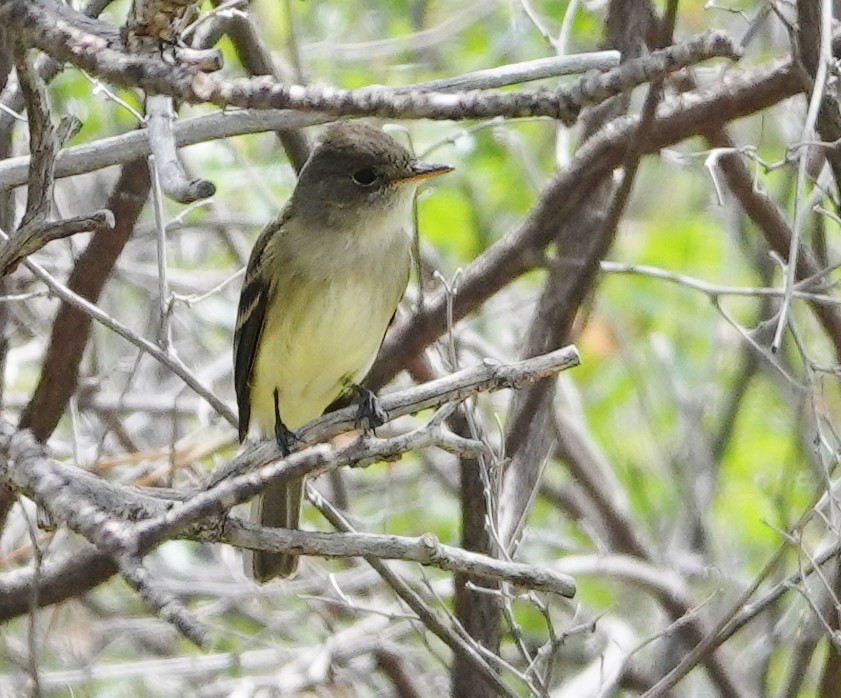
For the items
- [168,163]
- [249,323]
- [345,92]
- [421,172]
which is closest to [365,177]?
[421,172]

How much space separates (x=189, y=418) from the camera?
5547 millimetres

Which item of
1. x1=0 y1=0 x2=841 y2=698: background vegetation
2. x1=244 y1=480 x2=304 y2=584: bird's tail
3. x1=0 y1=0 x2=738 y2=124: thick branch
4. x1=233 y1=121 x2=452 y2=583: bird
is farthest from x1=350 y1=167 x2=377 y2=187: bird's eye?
x1=0 y1=0 x2=738 y2=124: thick branch

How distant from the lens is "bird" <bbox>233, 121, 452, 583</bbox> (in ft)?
12.6

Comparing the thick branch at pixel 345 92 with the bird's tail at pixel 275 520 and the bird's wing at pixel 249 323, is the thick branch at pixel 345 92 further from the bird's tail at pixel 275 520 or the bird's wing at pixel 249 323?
the bird's wing at pixel 249 323

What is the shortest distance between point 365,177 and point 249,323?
0.52 metres

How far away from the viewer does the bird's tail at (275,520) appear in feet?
12.4

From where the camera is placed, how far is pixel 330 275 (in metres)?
3.86

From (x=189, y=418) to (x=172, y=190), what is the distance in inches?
163

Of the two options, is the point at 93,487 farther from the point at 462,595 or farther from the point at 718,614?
the point at 718,614

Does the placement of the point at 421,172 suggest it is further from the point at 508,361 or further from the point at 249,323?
the point at 508,361

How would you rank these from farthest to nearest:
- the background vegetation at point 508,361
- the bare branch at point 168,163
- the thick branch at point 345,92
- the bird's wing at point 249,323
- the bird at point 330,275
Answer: the bird's wing at point 249,323 → the bird at point 330,275 → the background vegetation at point 508,361 → the thick branch at point 345,92 → the bare branch at point 168,163

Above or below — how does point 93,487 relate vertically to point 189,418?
above

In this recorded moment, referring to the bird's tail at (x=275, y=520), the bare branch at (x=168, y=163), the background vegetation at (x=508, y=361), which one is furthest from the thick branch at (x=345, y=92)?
the bird's tail at (x=275, y=520)

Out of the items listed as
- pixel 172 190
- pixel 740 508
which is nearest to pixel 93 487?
pixel 172 190
